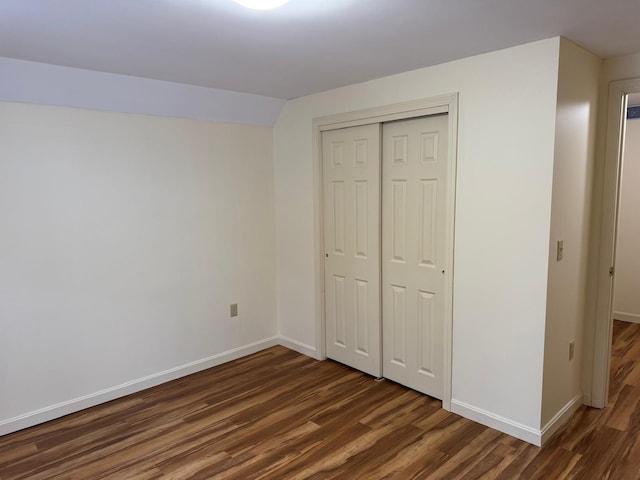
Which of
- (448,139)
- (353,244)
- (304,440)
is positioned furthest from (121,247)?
(448,139)

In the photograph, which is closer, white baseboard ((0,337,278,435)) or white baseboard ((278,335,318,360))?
white baseboard ((0,337,278,435))

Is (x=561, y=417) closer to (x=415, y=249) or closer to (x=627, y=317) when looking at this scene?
(x=415, y=249)

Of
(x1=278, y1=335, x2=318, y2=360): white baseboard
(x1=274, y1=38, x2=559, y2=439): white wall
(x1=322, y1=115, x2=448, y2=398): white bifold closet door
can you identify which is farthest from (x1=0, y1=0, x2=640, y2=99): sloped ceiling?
(x1=278, y1=335, x2=318, y2=360): white baseboard

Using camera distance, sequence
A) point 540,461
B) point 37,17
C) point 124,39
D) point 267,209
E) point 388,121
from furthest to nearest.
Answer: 1. point 267,209
2. point 388,121
3. point 540,461
4. point 124,39
5. point 37,17

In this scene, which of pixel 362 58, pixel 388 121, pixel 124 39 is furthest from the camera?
pixel 388 121

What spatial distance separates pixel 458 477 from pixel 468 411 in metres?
0.61

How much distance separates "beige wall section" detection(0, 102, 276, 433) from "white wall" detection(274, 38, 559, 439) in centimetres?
160

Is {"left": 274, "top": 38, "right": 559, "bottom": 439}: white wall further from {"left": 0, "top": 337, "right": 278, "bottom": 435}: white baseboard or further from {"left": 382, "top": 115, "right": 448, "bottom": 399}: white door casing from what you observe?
{"left": 0, "top": 337, "right": 278, "bottom": 435}: white baseboard

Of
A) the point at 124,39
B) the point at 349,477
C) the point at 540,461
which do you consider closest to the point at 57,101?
the point at 124,39

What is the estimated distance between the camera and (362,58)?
2664mm

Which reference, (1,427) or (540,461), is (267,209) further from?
(540,461)

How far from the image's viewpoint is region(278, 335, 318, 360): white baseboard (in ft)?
13.1

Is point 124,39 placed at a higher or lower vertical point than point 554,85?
higher

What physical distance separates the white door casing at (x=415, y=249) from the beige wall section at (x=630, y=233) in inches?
A: 116
